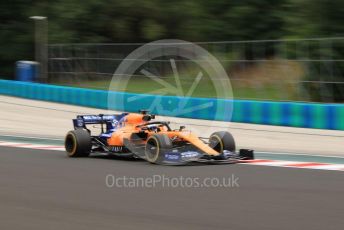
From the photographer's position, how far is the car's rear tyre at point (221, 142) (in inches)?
356

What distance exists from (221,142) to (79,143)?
85.9 inches

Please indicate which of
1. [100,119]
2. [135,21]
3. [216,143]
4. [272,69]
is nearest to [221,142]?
[216,143]

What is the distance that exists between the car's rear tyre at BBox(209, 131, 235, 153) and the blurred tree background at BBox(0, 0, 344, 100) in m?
17.2

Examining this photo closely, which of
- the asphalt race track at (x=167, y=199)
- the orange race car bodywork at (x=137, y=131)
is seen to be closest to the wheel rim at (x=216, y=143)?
the orange race car bodywork at (x=137, y=131)

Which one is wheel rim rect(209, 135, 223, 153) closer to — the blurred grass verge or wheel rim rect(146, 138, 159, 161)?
wheel rim rect(146, 138, 159, 161)

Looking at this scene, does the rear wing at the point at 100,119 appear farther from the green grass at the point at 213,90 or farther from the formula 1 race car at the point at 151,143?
the green grass at the point at 213,90

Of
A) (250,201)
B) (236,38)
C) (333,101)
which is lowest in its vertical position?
(250,201)

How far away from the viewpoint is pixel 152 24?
30.1 meters

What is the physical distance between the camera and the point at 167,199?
648 centimetres

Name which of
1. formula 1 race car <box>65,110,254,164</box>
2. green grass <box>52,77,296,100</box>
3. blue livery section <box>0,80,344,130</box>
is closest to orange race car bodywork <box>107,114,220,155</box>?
formula 1 race car <box>65,110,254,164</box>

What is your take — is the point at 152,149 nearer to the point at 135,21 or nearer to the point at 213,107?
the point at 213,107

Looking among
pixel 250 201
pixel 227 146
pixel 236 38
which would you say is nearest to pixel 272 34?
pixel 236 38

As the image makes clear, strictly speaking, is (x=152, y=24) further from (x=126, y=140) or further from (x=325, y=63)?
(x=126, y=140)

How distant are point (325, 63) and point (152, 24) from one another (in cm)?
1495
